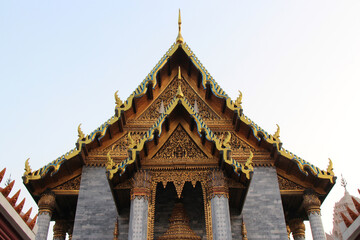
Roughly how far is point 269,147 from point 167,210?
4.10 m

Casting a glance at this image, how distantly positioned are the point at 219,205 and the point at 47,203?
5872 mm

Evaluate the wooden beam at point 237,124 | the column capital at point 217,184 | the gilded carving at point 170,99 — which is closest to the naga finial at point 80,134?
the gilded carving at point 170,99

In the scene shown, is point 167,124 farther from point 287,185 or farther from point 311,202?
point 311,202

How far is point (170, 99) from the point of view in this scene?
608 inches

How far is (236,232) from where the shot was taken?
1247 cm

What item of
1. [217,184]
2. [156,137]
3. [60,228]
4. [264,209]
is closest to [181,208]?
[217,184]

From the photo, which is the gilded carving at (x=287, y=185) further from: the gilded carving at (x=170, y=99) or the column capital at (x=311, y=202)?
the gilded carving at (x=170, y=99)

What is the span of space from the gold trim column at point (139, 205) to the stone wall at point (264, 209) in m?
3.79

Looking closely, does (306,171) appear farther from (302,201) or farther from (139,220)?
(139,220)

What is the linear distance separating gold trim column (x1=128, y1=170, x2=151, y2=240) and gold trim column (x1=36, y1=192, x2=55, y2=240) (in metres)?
3.69

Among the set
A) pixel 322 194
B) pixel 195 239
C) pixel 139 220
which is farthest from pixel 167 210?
pixel 322 194

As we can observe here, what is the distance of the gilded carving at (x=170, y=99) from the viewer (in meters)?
15.1

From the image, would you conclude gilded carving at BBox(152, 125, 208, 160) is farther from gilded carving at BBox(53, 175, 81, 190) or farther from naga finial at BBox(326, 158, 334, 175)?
naga finial at BBox(326, 158, 334, 175)

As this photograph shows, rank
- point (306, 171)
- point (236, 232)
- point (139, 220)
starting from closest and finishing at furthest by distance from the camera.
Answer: point (139, 220) < point (236, 232) < point (306, 171)
